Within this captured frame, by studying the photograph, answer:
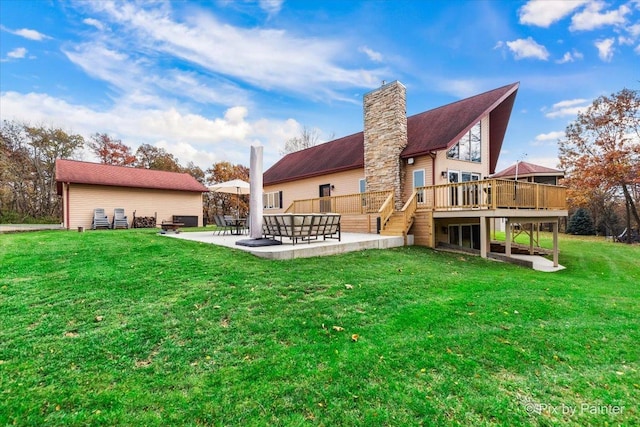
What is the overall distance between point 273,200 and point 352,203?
9.08 metres

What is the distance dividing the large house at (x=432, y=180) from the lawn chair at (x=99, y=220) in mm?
9778

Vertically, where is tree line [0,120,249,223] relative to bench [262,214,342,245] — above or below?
above

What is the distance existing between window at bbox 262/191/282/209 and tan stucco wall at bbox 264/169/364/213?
9.2 inches

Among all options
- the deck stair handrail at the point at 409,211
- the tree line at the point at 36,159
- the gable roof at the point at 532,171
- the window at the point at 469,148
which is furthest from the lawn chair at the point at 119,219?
the gable roof at the point at 532,171

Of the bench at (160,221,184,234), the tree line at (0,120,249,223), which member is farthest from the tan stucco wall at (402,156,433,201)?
the tree line at (0,120,249,223)

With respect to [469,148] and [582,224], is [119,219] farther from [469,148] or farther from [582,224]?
[582,224]

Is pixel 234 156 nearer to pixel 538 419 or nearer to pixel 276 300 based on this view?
pixel 276 300

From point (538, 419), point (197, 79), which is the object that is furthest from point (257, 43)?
point (538, 419)

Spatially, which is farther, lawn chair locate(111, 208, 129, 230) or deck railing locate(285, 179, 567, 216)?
lawn chair locate(111, 208, 129, 230)

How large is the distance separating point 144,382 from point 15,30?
49.6 feet

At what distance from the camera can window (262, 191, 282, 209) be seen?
20375 millimetres

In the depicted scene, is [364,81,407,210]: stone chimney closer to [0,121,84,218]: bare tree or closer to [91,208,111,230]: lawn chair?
[91,208,111,230]: lawn chair

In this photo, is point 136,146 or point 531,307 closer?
point 531,307

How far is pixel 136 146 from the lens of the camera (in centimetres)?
3077
